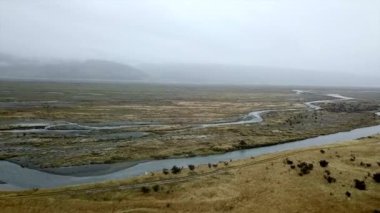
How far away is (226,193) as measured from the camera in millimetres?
41125

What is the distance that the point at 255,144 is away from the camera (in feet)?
238

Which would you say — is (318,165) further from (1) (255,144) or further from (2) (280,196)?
(1) (255,144)

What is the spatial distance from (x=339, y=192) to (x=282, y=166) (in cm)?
997

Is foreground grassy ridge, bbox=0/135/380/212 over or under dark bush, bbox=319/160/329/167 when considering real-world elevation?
under

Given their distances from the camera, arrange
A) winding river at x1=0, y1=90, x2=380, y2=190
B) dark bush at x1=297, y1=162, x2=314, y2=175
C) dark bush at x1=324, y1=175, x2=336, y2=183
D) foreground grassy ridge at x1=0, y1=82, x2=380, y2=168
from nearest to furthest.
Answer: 1. dark bush at x1=324, y1=175, x2=336, y2=183
2. winding river at x1=0, y1=90, x2=380, y2=190
3. dark bush at x1=297, y1=162, x2=314, y2=175
4. foreground grassy ridge at x1=0, y1=82, x2=380, y2=168

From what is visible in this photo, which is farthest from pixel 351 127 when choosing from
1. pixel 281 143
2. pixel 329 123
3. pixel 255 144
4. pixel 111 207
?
pixel 111 207

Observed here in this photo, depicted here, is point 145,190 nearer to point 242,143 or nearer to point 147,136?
point 242,143

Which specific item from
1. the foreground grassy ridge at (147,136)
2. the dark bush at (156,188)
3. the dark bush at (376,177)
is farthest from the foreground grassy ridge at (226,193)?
the foreground grassy ridge at (147,136)

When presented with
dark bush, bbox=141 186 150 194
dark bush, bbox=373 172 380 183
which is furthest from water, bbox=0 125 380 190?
dark bush, bbox=373 172 380 183

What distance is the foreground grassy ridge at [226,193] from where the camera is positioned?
37.4m

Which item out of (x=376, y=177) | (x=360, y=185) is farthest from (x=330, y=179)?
(x=376, y=177)

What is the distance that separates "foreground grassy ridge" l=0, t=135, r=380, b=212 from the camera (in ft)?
123

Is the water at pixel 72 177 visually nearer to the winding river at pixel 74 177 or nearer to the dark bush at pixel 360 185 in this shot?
the winding river at pixel 74 177

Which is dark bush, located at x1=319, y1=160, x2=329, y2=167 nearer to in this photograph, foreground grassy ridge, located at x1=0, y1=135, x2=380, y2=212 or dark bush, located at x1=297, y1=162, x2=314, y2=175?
foreground grassy ridge, located at x1=0, y1=135, x2=380, y2=212
